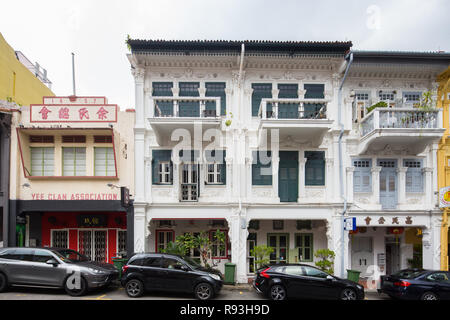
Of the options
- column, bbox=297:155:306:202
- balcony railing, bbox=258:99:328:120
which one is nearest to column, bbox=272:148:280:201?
column, bbox=297:155:306:202

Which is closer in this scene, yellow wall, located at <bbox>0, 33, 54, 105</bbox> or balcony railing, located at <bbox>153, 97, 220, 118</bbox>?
balcony railing, located at <bbox>153, 97, 220, 118</bbox>

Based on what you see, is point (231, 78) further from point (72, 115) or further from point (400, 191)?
point (400, 191)

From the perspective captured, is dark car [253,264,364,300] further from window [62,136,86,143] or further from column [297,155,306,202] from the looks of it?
window [62,136,86,143]

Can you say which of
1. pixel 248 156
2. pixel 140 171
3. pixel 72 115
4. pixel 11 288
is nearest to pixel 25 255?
pixel 11 288

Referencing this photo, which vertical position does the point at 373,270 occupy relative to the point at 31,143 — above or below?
below

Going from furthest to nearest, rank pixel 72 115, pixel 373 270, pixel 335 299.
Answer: pixel 373 270
pixel 72 115
pixel 335 299

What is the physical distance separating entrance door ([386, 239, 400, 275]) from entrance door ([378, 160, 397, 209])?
8.43 feet

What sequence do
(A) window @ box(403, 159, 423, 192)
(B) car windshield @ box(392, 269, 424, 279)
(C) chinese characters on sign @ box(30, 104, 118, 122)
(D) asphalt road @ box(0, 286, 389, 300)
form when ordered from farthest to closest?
(A) window @ box(403, 159, 423, 192)
(C) chinese characters on sign @ box(30, 104, 118, 122)
(B) car windshield @ box(392, 269, 424, 279)
(D) asphalt road @ box(0, 286, 389, 300)

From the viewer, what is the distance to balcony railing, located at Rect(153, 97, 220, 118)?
38.8 feet

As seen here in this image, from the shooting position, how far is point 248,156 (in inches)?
498

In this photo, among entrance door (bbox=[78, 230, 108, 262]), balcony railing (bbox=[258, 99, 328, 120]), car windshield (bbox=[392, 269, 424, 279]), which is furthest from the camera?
entrance door (bbox=[78, 230, 108, 262])

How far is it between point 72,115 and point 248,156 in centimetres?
870

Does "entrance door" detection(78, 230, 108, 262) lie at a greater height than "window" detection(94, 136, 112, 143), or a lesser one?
lesser

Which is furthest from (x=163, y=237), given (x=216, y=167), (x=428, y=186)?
(x=428, y=186)
